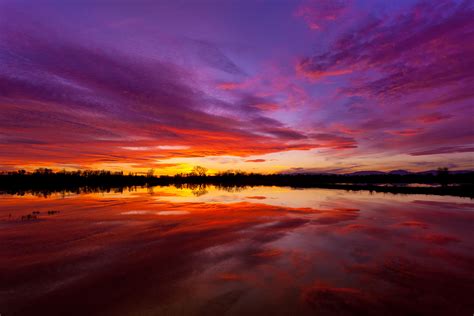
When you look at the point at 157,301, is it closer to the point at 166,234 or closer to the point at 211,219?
the point at 166,234

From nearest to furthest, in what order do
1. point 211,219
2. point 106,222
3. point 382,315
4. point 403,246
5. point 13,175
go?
point 382,315, point 403,246, point 106,222, point 211,219, point 13,175

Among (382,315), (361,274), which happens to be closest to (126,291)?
(382,315)

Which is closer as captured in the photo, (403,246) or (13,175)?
(403,246)

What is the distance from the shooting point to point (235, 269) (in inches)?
300

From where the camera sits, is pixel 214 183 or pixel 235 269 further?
pixel 214 183

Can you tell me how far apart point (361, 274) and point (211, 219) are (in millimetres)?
10278

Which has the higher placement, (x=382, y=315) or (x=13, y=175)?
(x=13, y=175)

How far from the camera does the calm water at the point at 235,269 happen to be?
5.54m

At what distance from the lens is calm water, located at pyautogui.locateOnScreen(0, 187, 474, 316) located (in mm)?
5535

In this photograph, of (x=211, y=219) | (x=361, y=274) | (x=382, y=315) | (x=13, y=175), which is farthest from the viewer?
(x=13, y=175)

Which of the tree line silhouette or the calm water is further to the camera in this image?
the tree line silhouette

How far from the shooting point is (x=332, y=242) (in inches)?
414

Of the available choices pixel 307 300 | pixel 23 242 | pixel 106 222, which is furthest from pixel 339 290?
pixel 106 222

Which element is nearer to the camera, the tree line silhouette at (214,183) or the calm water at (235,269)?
the calm water at (235,269)
